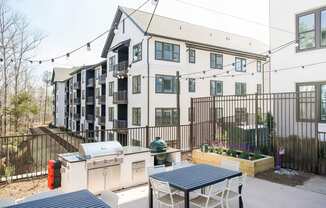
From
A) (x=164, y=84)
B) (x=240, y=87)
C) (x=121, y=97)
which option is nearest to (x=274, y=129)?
(x=164, y=84)

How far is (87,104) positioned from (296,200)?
96.2ft

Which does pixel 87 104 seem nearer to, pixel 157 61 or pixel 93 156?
pixel 157 61

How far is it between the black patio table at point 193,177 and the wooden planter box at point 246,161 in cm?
265

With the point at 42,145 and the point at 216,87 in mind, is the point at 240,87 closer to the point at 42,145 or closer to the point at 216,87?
the point at 216,87

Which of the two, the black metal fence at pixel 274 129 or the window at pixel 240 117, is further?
the window at pixel 240 117

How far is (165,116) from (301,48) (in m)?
10.1

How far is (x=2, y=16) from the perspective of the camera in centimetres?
1672

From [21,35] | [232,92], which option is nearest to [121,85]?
[21,35]

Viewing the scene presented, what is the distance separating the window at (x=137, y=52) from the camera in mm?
17781

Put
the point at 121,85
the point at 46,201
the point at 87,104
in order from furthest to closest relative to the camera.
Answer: the point at 87,104 < the point at 121,85 < the point at 46,201

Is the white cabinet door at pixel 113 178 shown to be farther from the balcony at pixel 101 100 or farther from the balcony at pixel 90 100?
the balcony at pixel 90 100

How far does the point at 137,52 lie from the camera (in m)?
18.3

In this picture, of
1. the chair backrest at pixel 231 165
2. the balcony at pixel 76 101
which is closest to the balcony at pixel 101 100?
the balcony at pixel 76 101

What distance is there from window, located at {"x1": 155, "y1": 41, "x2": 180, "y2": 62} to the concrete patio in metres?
12.4
